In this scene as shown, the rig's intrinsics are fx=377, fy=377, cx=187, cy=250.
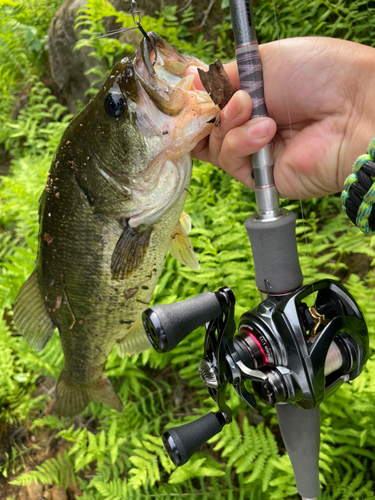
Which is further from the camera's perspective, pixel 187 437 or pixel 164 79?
pixel 164 79

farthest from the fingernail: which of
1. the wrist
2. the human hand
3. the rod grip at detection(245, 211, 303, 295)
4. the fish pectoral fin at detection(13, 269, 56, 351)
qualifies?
the fish pectoral fin at detection(13, 269, 56, 351)

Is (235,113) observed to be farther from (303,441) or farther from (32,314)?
(32,314)

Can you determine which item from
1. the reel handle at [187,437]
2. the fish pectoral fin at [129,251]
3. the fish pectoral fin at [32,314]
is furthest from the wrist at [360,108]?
the fish pectoral fin at [32,314]

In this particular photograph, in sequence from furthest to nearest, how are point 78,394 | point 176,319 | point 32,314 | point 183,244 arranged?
point 78,394
point 32,314
point 183,244
point 176,319

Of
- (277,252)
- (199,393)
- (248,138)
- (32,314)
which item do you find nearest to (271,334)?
(277,252)

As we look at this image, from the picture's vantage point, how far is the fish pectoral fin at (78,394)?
7.10ft

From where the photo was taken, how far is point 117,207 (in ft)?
4.89

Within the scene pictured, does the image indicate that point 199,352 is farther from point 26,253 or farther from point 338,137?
point 338,137

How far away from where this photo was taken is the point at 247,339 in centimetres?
117

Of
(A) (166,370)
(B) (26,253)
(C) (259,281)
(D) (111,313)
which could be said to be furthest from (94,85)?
(C) (259,281)

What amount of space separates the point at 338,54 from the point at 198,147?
67 centimetres

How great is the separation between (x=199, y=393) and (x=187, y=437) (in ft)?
5.53

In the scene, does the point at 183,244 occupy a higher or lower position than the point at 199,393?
higher

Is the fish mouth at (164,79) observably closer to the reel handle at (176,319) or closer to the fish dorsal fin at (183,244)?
the fish dorsal fin at (183,244)
